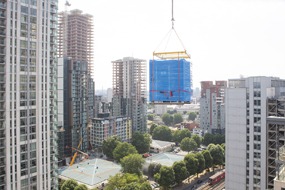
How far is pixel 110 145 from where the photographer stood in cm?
3186

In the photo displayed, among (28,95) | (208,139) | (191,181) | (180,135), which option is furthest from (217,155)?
(28,95)

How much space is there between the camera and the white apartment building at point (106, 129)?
3472cm

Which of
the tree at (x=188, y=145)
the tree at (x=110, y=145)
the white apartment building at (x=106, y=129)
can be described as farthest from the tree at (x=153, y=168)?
the white apartment building at (x=106, y=129)

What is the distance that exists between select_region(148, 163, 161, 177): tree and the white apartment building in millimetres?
9683

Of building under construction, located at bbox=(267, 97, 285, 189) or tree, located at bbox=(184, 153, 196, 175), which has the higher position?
building under construction, located at bbox=(267, 97, 285, 189)

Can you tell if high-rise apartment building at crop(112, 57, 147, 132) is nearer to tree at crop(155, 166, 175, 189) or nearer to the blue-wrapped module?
tree at crop(155, 166, 175, 189)

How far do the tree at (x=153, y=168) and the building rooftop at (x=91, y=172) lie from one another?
300cm

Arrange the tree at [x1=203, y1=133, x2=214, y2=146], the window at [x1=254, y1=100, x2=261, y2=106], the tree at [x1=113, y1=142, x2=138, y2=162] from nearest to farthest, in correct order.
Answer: the window at [x1=254, y1=100, x2=261, y2=106] < the tree at [x1=113, y1=142, x2=138, y2=162] < the tree at [x1=203, y1=133, x2=214, y2=146]

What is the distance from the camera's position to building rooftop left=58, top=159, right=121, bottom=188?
842 inches

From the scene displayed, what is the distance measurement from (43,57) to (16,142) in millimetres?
4820

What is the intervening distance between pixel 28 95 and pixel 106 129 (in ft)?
69.1

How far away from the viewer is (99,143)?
35188 millimetres

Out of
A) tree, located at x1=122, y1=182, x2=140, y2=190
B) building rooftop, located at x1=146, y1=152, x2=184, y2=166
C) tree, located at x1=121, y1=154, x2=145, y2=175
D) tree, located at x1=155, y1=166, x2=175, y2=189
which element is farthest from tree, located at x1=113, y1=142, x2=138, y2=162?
tree, located at x1=122, y1=182, x2=140, y2=190

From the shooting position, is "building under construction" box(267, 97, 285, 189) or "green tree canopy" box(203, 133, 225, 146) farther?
"green tree canopy" box(203, 133, 225, 146)
